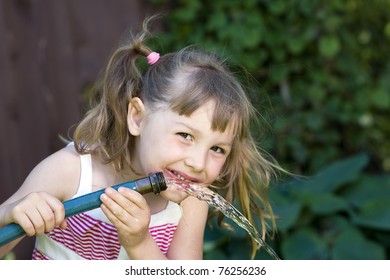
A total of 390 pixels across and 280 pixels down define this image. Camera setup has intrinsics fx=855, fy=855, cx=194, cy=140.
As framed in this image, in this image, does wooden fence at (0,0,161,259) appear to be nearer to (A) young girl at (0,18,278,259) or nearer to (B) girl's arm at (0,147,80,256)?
(A) young girl at (0,18,278,259)

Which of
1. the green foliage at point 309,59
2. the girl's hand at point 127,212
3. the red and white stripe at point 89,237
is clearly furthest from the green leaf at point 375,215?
the girl's hand at point 127,212

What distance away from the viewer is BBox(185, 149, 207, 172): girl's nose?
2150mm

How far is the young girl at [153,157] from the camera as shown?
2.18 meters

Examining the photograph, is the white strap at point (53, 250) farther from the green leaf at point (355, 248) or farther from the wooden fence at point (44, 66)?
the green leaf at point (355, 248)

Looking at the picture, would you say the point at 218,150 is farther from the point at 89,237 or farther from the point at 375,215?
the point at 375,215

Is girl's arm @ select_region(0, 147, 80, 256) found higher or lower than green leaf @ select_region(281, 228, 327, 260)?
higher

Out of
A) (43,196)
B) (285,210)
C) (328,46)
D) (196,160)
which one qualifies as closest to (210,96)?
(196,160)

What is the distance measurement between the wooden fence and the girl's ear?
1549 mm

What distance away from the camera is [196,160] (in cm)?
215

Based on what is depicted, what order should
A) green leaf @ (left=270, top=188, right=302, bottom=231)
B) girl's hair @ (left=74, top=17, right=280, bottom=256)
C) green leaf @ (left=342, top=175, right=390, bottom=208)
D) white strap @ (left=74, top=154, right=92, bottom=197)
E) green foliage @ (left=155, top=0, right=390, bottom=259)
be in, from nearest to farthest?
girl's hair @ (left=74, top=17, right=280, bottom=256) → white strap @ (left=74, top=154, right=92, bottom=197) → green leaf @ (left=270, top=188, right=302, bottom=231) → green leaf @ (left=342, top=175, right=390, bottom=208) → green foliage @ (left=155, top=0, right=390, bottom=259)

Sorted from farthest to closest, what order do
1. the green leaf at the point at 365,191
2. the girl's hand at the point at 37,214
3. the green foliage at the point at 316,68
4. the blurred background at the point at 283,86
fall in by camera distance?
the green foliage at the point at 316,68
the green leaf at the point at 365,191
the blurred background at the point at 283,86
the girl's hand at the point at 37,214

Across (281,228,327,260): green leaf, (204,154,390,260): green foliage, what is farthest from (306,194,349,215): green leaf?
(281,228,327,260): green leaf

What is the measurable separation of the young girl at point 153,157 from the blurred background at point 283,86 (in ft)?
2.44

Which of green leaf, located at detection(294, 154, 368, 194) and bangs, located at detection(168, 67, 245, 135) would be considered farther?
green leaf, located at detection(294, 154, 368, 194)
